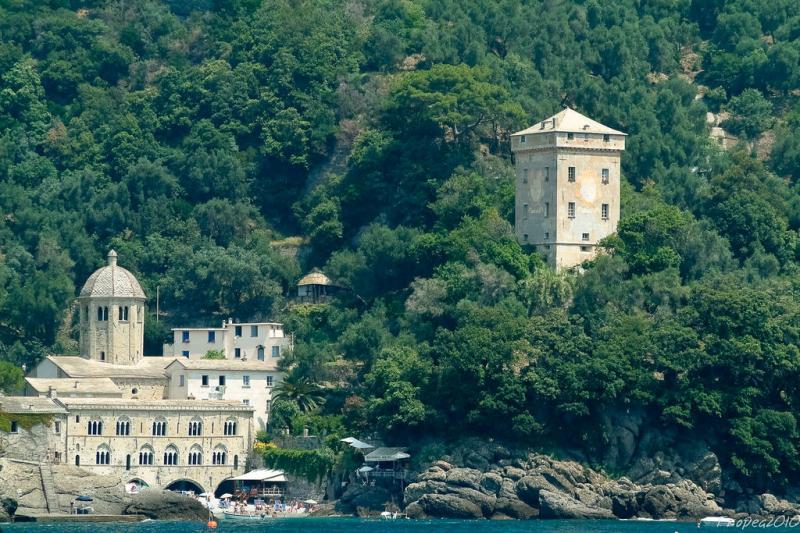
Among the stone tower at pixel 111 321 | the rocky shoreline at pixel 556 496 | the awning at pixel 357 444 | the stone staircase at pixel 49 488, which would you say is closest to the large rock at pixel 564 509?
the rocky shoreline at pixel 556 496

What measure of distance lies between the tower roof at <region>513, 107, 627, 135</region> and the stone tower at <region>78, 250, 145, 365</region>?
822 inches

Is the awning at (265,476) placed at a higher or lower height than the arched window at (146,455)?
lower

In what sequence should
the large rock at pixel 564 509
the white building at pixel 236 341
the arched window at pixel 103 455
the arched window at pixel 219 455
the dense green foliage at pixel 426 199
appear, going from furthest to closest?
1. the white building at pixel 236 341
2. the arched window at pixel 219 455
3. the arched window at pixel 103 455
4. the dense green foliage at pixel 426 199
5. the large rock at pixel 564 509

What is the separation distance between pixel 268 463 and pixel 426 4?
43.6 metres

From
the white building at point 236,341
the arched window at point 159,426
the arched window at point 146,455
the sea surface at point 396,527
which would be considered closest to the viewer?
the sea surface at point 396,527

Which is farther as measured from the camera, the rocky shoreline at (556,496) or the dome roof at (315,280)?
the dome roof at (315,280)

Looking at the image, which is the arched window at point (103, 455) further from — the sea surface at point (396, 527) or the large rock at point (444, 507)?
the large rock at point (444, 507)

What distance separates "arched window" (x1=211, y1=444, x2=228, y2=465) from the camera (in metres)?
139

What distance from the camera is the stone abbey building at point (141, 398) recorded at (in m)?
136

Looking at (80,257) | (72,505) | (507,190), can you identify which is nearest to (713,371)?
(507,190)

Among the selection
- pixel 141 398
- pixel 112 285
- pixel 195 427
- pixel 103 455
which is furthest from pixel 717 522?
pixel 112 285

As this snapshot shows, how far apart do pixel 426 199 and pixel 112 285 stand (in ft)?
58.8

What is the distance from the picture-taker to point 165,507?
132m

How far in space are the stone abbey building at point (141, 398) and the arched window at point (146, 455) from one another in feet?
0.15
